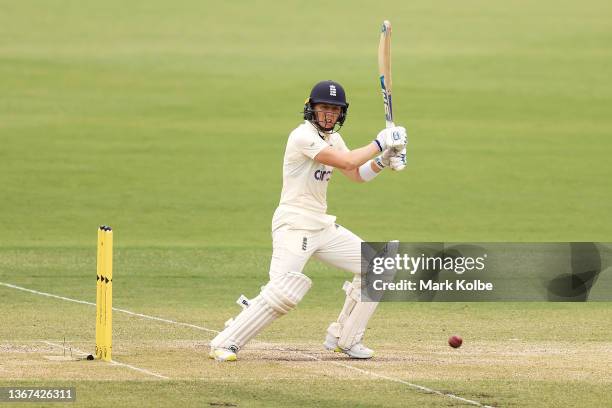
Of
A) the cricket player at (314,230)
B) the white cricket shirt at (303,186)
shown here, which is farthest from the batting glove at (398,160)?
the white cricket shirt at (303,186)

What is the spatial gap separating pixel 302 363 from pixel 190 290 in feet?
19.4

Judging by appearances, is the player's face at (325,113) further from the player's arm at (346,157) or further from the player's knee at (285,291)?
the player's knee at (285,291)

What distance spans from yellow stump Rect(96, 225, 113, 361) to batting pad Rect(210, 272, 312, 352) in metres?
0.89

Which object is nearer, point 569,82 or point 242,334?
point 242,334

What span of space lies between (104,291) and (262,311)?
1.32 m

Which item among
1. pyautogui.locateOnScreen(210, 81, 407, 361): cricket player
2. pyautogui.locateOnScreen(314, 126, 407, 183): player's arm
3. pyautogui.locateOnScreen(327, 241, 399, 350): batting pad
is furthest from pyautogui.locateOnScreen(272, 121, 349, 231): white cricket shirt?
pyautogui.locateOnScreen(327, 241, 399, 350): batting pad

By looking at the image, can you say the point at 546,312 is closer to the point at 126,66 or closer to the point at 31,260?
the point at 31,260

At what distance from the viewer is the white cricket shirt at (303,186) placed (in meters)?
11.4

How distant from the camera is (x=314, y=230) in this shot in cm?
1148

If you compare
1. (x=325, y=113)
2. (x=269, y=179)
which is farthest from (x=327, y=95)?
(x=269, y=179)

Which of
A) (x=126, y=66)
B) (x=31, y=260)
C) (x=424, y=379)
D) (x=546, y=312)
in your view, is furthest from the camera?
(x=126, y=66)

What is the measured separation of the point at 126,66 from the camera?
3506 cm

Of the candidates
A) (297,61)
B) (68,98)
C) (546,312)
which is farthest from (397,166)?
(297,61)

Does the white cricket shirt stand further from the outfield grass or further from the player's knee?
the outfield grass
